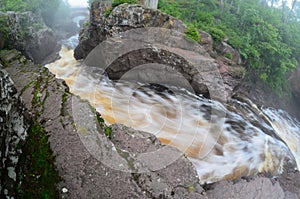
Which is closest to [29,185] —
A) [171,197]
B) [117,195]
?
[117,195]

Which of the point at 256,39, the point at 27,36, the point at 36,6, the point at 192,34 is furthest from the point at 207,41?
the point at 36,6

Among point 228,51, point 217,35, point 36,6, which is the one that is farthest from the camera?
point 36,6

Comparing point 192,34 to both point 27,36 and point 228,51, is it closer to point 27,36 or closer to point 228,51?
point 228,51

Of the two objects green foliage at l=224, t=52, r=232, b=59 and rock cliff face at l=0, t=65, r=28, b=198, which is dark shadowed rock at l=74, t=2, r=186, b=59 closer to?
green foliage at l=224, t=52, r=232, b=59

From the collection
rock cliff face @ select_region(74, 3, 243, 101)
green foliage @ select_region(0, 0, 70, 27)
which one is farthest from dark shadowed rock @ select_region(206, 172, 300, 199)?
green foliage @ select_region(0, 0, 70, 27)

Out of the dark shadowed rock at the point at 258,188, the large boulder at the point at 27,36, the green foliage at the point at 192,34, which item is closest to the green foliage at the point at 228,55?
the green foliage at the point at 192,34

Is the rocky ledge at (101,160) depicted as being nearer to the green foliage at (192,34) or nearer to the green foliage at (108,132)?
the green foliage at (108,132)
